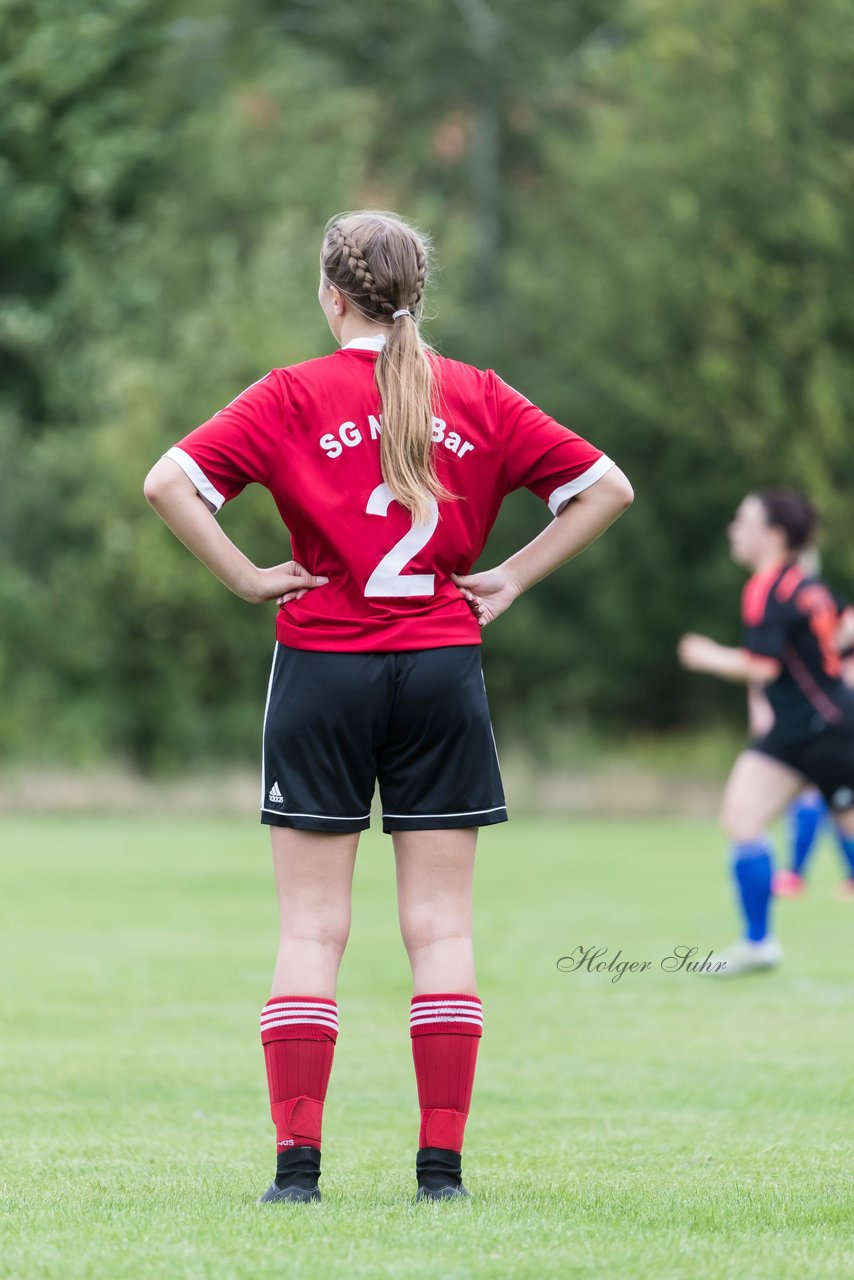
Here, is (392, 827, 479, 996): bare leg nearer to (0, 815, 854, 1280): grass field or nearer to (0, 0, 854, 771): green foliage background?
(0, 815, 854, 1280): grass field

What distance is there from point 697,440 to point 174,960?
1849 centimetres

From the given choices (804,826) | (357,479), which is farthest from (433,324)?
(357,479)

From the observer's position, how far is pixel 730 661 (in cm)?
876

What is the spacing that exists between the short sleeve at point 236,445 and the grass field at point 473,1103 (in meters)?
1.49

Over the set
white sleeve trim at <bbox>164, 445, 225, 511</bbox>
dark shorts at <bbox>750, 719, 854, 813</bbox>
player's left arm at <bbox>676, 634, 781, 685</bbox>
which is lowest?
dark shorts at <bbox>750, 719, 854, 813</bbox>

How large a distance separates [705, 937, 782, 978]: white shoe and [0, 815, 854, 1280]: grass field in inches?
3.7

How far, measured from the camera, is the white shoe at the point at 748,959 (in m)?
8.98

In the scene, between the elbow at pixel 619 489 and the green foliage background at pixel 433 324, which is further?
the green foliage background at pixel 433 324

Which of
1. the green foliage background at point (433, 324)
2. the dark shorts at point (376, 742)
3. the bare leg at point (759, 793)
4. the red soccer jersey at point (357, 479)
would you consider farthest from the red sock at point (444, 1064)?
the green foliage background at point (433, 324)

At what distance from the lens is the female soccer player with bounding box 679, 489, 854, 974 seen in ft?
29.7

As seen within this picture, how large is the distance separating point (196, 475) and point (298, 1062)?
124cm

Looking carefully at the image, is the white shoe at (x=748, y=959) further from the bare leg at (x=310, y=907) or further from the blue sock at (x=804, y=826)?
the bare leg at (x=310, y=907)

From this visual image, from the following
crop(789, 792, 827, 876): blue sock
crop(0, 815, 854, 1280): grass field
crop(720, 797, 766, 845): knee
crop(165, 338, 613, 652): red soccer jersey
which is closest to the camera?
crop(0, 815, 854, 1280): grass field

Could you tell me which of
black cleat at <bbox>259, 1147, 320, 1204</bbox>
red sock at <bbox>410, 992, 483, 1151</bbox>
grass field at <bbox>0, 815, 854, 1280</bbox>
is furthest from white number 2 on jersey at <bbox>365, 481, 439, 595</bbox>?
grass field at <bbox>0, 815, 854, 1280</bbox>
